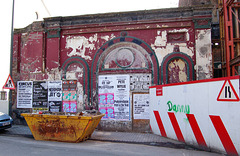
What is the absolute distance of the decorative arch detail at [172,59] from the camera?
10.3 meters

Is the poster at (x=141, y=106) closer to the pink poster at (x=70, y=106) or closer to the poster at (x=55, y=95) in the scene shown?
the pink poster at (x=70, y=106)

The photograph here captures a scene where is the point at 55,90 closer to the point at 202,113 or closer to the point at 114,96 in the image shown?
the point at 114,96

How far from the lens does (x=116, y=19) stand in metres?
11.3

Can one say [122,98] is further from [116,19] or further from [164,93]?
[116,19]

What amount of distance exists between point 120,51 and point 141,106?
3071 millimetres

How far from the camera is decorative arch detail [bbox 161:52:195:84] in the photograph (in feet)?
33.8

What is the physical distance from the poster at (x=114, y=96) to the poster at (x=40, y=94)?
125 inches

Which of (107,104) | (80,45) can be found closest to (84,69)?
(80,45)

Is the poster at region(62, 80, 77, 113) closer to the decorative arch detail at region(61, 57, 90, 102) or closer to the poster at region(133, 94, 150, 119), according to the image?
the decorative arch detail at region(61, 57, 90, 102)

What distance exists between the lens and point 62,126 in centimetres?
804

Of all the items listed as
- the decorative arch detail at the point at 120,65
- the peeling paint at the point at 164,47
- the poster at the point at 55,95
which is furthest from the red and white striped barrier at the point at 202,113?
the poster at the point at 55,95

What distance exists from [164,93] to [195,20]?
409 cm

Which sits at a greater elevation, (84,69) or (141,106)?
(84,69)

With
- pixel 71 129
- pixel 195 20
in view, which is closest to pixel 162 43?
pixel 195 20
